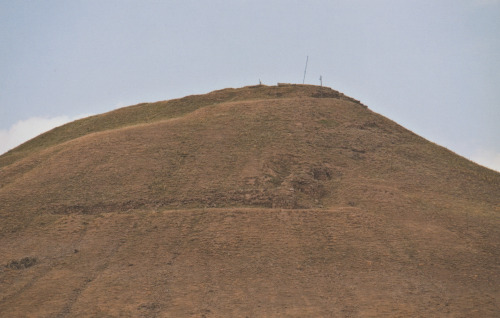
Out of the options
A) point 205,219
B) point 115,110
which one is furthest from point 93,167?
point 115,110

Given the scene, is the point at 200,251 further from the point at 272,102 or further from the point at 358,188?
the point at 272,102

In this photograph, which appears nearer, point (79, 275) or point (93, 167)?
point (79, 275)

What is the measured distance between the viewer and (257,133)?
129 ft

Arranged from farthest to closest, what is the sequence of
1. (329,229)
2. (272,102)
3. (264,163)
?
1. (272,102)
2. (264,163)
3. (329,229)

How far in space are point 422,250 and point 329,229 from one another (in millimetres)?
4979

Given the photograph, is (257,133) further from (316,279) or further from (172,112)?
(316,279)

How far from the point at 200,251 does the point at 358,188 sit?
39.1ft

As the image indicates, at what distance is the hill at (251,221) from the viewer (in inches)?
894

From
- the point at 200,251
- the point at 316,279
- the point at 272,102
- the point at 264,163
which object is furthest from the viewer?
the point at 272,102

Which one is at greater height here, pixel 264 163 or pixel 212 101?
pixel 212 101

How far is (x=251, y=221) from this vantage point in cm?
2825

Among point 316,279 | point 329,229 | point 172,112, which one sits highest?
point 172,112

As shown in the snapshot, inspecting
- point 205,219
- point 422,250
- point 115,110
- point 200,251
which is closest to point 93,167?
point 205,219

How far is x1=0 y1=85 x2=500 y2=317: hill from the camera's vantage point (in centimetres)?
2272
